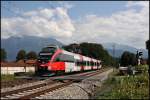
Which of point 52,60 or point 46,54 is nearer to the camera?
point 52,60

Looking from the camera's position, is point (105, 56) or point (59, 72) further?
point (105, 56)

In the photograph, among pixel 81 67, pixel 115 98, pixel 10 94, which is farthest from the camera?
pixel 81 67

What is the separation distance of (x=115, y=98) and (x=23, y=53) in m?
136

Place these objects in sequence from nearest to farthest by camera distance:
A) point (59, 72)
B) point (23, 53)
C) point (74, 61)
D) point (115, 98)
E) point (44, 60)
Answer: point (115, 98), point (44, 60), point (59, 72), point (74, 61), point (23, 53)

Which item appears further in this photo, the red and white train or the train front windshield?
the train front windshield

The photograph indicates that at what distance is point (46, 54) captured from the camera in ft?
129

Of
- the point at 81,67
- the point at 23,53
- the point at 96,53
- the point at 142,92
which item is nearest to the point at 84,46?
the point at 96,53

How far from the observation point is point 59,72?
41688mm

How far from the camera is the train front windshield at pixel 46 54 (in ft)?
128

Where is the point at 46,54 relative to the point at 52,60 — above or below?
above

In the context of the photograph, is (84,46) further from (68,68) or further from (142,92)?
(142,92)

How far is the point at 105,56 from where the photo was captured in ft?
513

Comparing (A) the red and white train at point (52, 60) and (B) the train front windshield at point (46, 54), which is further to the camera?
(B) the train front windshield at point (46, 54)

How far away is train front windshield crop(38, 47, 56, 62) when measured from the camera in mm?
39000
